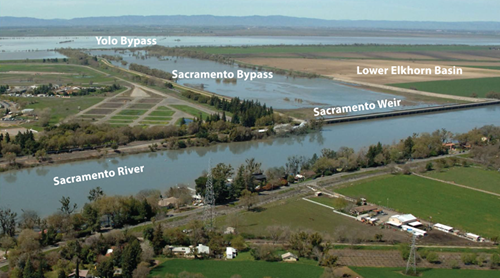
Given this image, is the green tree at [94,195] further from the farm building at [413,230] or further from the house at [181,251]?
the farm building at [413,230]

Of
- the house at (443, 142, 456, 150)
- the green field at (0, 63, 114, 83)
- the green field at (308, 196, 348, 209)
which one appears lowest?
the green field at (308, 196, 348, 209)

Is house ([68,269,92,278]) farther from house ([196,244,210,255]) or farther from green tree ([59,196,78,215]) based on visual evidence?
green tree ([59,196,78,215])

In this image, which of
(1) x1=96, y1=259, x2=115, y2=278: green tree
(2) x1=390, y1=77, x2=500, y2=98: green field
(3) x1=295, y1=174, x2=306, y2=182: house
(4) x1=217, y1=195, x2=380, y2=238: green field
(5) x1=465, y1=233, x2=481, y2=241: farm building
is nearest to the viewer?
(1) x1=96, y1=259, x2=115, y2=278: green tree

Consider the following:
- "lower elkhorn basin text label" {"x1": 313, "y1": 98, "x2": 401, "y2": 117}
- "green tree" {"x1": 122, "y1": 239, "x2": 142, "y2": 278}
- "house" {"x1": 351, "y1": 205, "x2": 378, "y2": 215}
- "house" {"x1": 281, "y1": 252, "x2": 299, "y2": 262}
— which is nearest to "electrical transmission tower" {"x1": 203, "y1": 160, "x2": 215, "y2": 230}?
"house" {"x1": 281, "y1": 252, "x2": 299, "y2": 262}

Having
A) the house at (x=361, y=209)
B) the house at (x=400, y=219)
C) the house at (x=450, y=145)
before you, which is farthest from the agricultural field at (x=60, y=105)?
the house at (x=450, y=145)

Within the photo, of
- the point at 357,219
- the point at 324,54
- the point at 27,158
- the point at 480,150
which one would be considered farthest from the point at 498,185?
the point at 324,54

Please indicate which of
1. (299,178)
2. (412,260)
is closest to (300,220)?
(412,260)
